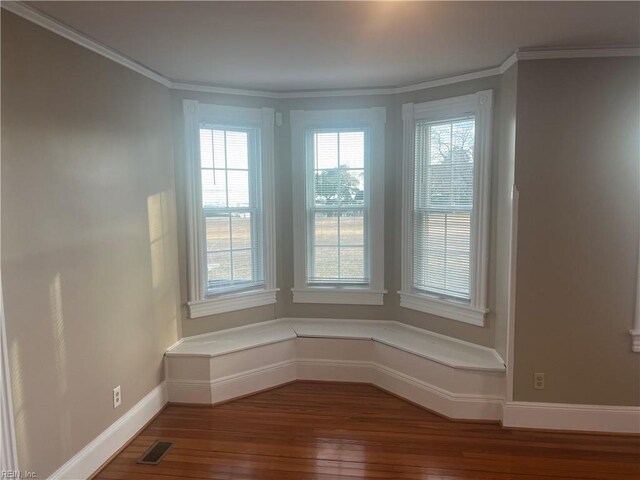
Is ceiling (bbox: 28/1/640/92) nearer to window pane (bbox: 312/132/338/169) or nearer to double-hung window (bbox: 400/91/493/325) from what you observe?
double-hung window (bbox: 400/91/493/325)

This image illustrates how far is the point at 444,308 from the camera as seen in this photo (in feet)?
11.7

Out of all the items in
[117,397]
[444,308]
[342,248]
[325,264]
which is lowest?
[117,397]

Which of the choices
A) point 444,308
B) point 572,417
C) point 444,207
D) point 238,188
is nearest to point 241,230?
point 238,188

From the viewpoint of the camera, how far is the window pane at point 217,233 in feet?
12.2

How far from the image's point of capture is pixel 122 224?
9.28 feet

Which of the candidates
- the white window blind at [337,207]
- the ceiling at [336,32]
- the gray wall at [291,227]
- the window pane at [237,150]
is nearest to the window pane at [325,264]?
the white window blind at [337,207]

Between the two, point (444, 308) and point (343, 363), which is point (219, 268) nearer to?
point (343, 363)

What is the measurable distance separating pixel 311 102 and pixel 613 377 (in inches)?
119

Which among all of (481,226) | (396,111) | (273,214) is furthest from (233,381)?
(396,111)

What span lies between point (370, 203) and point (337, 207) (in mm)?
292

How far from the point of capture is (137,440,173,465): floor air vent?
8.76ft

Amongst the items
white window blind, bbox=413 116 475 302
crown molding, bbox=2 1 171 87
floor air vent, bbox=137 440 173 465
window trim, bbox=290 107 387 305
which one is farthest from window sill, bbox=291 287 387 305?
crown molding, bbox=2 1 171 87

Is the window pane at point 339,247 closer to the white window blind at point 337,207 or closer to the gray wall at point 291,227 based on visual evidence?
the white window blind at point 337,207

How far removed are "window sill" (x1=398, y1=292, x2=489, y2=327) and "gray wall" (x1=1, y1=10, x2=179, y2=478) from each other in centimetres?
201
